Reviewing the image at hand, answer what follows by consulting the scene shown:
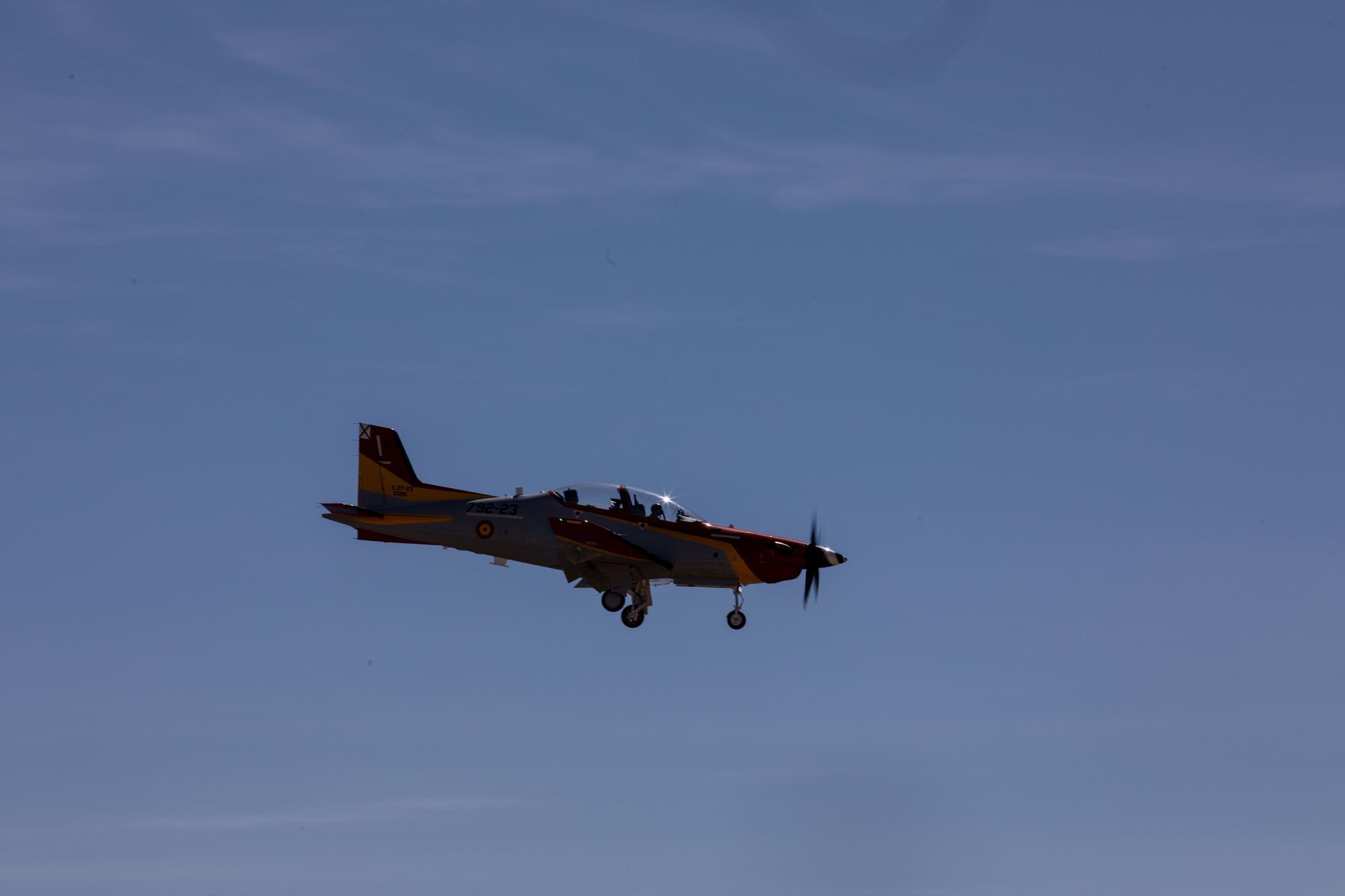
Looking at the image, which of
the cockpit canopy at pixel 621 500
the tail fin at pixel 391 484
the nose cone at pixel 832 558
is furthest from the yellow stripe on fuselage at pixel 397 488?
the nose cone at pixel 832 558

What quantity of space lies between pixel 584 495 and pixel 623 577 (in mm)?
3731

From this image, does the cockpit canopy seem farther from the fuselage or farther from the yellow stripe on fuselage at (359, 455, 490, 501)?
the yellow stripe on fuselage at (359, 455, 490, 501)

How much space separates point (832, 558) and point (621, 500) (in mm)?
8973

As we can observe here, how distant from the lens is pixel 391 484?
68938 mm

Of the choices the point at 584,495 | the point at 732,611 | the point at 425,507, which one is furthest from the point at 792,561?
the point at 425,507

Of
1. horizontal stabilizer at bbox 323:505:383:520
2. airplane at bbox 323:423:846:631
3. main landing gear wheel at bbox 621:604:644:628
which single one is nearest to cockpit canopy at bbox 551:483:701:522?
airplane at bbox 323:423:846:631

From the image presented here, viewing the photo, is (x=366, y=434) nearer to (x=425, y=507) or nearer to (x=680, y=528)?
(x=425, y=507)

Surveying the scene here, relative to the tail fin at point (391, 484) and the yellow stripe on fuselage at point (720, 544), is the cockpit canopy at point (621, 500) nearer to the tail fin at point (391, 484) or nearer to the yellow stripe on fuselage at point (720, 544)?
the yellow stripe on fuselage at point (720, 544)

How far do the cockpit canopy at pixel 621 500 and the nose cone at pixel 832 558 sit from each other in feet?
18.0

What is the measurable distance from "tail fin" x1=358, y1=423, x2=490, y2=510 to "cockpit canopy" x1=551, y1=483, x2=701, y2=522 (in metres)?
4.13

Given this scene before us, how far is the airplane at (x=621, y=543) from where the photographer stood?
6631cm

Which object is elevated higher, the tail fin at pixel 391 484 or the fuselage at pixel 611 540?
the tail fin at pixel 391 484

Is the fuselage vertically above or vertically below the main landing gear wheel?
above

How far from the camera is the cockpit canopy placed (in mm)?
66688
